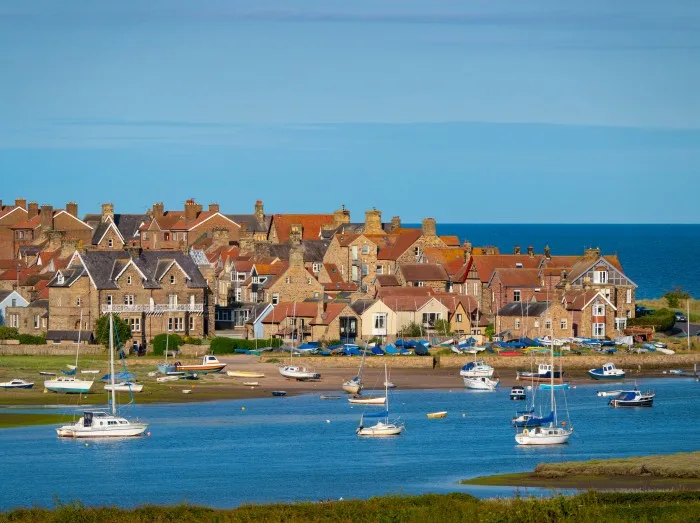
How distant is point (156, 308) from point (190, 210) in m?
45.5

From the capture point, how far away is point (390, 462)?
214ft

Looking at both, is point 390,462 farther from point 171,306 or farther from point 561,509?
point 171,306

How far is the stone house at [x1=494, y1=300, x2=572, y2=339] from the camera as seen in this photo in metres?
108

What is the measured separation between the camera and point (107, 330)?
101 m

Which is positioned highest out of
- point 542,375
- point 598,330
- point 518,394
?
point 598,330

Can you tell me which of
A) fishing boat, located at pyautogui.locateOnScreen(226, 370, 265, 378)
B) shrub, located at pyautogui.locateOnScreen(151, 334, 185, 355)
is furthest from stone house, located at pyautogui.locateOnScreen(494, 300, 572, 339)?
shrub, located at pyautogui.locateOnScreen(151, 334, 185, 355)

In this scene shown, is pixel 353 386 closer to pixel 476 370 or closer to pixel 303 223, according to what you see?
pixel 476 370

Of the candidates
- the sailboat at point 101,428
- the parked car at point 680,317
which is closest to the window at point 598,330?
the parked car at point 680,317

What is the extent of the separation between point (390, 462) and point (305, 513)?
18.1 m

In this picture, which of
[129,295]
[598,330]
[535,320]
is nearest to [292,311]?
[129,295]

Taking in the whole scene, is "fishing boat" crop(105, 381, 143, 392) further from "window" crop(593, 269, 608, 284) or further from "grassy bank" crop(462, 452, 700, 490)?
"window" crop(593, 269, 608, 284)

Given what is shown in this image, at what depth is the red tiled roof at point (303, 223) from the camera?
146 metres

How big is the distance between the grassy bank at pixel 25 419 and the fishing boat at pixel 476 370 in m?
27.8

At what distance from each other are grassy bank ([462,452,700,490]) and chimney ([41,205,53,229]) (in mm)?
90579
